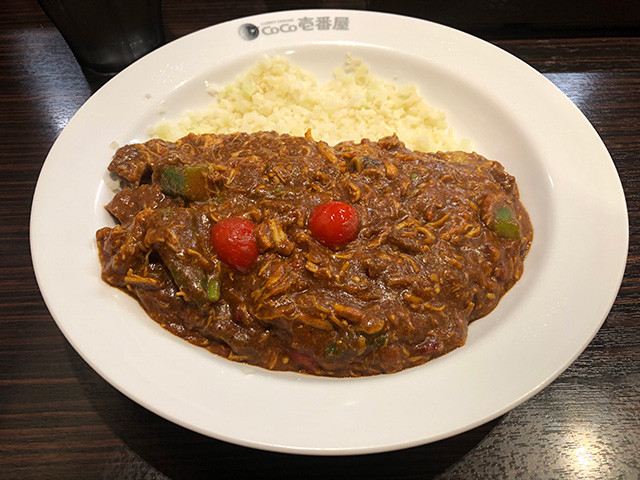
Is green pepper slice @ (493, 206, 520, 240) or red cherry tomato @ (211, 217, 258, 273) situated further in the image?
green pepper slice @ (493, 206, 520, 240)

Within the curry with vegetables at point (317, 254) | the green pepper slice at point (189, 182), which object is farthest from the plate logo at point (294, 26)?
the green pepper slice at point (189, 182)

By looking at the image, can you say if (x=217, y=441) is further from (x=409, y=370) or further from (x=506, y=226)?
(x=506, y=226)

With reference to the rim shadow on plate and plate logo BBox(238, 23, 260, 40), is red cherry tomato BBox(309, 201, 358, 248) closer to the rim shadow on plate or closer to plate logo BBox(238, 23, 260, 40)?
the rim shadow on plate

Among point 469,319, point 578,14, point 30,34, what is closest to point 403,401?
point 469,319

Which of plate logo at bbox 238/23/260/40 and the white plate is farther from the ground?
plate logo at bbox 238/23/260/40

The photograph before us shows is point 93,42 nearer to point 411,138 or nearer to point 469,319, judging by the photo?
point 411,138

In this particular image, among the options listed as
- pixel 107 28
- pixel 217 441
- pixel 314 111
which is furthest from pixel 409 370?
pixel 107 28

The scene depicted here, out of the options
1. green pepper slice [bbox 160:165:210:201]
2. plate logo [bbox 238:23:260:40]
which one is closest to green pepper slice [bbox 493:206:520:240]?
green pepper slice [bbox 160:165:210:201]
